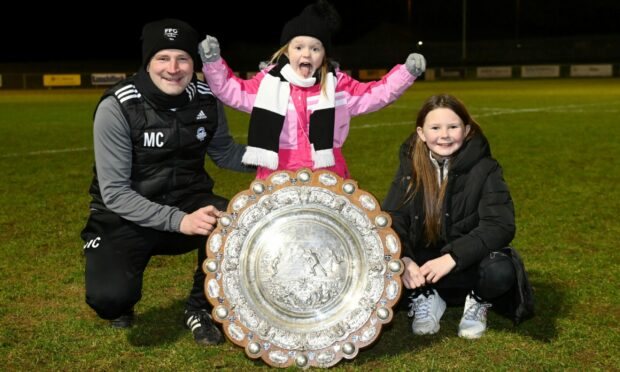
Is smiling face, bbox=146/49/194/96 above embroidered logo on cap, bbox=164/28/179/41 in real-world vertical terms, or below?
below

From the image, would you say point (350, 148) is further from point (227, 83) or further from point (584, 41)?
point (584, 41)

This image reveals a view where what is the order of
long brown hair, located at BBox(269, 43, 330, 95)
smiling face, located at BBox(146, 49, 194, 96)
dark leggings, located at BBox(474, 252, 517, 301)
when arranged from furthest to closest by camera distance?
long brown hair, located at BBox(269, 43, 330, 95) → smiling face, located at BBox(146, 49, 194, 96) → dark leggings, located at BBox(474, 252, 517, 301)

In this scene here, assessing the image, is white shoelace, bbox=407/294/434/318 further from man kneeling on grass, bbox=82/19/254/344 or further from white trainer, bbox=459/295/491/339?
man kneeling on grass, bbox=82/19/254/344

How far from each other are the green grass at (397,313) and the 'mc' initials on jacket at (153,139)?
0.85 metres

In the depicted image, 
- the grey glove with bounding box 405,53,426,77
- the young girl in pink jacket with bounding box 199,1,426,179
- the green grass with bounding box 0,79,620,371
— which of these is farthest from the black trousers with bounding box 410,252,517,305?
the grey glove with bounding box 405,53,426,77

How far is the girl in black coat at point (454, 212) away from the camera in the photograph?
132 inches

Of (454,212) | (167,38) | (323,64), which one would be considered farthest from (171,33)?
(454,212)

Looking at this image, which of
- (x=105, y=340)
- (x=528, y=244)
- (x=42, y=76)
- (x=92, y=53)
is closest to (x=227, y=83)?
(x=105, y=340)

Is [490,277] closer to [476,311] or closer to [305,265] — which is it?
[476,311]

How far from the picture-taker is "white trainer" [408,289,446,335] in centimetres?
353

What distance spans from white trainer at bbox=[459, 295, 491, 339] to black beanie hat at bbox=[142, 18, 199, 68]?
167 centimetres

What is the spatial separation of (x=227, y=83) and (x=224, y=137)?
309mm

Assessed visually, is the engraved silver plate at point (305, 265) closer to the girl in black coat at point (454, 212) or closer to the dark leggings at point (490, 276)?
the girl in black coat at point (454, 212)

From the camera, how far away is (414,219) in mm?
3572
